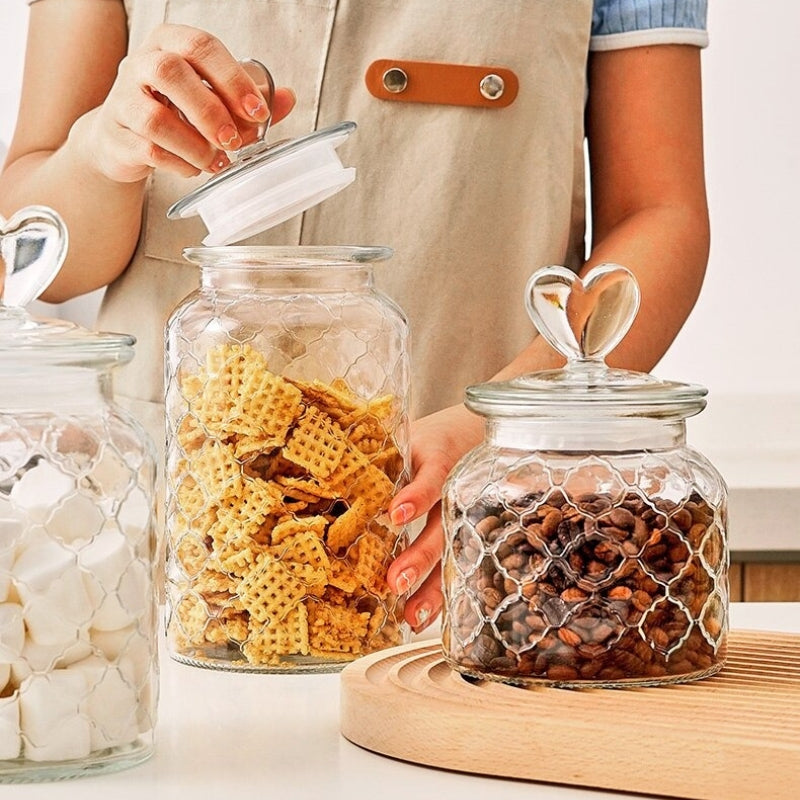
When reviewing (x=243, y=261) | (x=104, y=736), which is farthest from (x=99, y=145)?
(x=104, y=736)

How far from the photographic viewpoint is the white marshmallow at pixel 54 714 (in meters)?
0.50

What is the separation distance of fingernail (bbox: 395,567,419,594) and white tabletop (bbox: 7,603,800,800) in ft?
0.19

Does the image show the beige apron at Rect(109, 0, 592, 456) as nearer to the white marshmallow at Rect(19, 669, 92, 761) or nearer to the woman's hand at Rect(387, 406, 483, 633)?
the woman's hand at Rect(387, 406, 483, 633)

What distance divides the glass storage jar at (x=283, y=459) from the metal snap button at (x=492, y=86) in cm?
43

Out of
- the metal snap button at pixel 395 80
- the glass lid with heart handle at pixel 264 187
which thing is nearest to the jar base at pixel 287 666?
the glass lid with heart handle at pixel 264 187

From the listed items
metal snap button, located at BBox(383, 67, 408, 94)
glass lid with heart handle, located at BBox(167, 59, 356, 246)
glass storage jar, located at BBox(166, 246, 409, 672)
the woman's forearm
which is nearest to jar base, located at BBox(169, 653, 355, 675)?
glass storage jar, located at BBox(166, 246, 409, 672)

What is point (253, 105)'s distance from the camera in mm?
764

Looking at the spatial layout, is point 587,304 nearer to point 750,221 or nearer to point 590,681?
point 590,681

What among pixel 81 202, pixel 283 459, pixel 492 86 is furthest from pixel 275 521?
pixel 492 86

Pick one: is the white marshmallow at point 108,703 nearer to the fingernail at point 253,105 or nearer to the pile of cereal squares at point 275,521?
the pile of cereal squares at point 275,521

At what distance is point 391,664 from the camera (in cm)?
62

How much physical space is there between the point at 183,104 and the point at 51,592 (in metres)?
0.36

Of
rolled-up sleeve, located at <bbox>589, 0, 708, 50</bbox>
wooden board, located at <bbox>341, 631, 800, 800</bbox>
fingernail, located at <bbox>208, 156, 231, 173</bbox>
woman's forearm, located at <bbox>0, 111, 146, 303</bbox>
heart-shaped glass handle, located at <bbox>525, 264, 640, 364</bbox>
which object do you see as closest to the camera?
wooden board, located at <bbox>341, 631, 800, 800</bbox>

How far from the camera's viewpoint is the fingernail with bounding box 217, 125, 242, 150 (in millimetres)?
759
